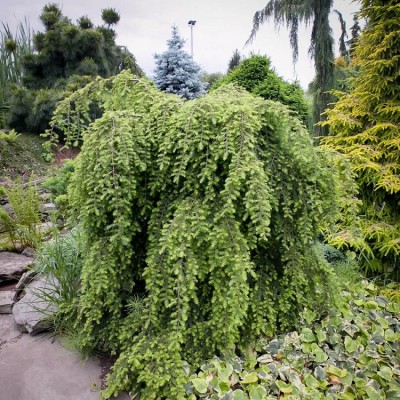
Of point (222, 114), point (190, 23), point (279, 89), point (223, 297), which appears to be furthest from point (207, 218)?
point (190, 23)

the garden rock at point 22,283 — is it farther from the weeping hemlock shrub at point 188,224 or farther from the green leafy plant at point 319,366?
the green leafy plant at point 319,366

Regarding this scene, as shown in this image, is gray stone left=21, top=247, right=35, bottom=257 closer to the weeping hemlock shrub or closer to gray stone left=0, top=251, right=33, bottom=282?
gray stone left=0, top=251, right=33, bottom=282

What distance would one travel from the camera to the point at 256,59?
628 centimetres

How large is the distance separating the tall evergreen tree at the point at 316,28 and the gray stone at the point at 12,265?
6420mm

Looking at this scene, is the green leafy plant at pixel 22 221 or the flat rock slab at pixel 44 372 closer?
the flat rock slab at pixel 44 372

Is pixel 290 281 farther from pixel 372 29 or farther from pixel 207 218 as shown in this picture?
pixel 372 29

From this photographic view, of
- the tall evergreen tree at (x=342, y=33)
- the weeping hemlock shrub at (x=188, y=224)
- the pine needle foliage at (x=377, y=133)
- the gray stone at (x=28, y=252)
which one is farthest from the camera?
the tall evergreen tree at (x=342, y=33)

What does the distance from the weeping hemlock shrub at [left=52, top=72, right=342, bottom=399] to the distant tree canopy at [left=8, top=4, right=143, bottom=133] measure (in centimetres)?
766

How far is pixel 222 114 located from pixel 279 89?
4582 mm

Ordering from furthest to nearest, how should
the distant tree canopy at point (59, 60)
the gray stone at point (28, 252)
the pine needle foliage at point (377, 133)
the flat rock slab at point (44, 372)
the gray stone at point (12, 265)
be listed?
1. the distant tree canopy at point (59, 60)
2. the gray stone at point (28, 252)
3. the gray stone at point (12, 265)
4. the pine needle foliage at point (377, 133)
5. the flat rock slab at point (44, 372)

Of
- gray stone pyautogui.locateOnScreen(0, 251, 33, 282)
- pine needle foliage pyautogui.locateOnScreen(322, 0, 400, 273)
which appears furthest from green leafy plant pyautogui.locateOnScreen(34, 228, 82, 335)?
pine needle foliage pyautogui.locateOnScreen(322, 0, 400, 273)

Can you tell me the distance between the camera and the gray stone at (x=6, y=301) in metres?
2.90

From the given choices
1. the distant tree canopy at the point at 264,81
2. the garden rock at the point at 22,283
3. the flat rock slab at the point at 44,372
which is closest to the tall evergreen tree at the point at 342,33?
the distant tree canopy at the point at 264,81

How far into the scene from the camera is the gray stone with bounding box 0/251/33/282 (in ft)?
11.2
